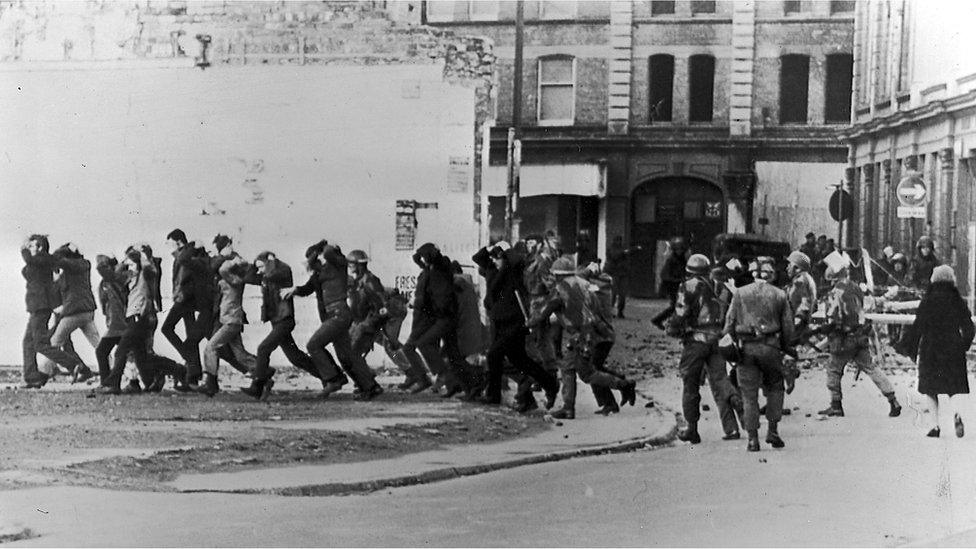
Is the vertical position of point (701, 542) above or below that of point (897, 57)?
below

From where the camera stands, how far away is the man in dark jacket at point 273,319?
367 inches

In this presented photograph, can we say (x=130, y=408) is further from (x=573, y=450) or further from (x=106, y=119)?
(x=573, y=450)

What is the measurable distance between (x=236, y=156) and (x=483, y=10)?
1.76m

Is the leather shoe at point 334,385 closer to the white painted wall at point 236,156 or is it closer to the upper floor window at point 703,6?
the white painted wall at point 236,156

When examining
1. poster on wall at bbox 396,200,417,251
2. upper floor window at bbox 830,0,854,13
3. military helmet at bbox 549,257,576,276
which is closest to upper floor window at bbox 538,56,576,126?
military helmet at bbox 549,257,576,276

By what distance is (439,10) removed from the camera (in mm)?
9094

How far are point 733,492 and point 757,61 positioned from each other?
251 centimetres

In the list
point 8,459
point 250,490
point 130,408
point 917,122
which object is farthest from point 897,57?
point 8,459

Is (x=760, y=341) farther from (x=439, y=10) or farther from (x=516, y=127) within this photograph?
(x=439, y=10)

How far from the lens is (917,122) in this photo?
918 centimetres

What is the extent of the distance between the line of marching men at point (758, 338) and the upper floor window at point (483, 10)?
2042 mm

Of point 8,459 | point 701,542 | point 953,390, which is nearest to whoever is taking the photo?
point 701,542

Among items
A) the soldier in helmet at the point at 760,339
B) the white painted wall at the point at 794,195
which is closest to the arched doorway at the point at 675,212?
the white painted wall at the point at 794,195

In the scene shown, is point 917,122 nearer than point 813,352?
Yes
